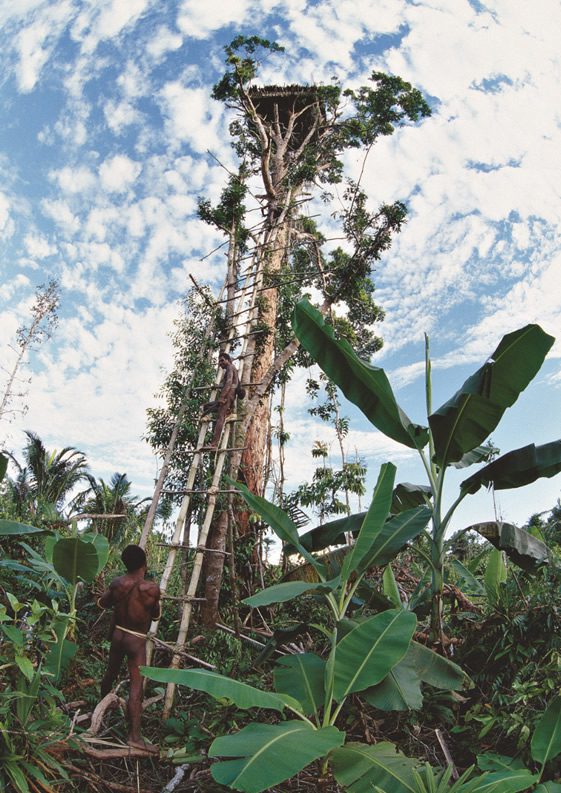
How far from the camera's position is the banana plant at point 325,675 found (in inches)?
77.6

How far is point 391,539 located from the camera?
11.0 ft

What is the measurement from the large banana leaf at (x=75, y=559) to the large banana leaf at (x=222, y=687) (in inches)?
83.5

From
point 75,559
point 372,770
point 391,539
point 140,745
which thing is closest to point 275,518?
point 391,539

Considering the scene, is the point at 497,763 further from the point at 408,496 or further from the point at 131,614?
the point at 131,614

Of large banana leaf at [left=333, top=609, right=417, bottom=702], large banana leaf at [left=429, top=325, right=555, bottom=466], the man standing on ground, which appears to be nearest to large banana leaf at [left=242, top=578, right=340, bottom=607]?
large banana leaf at [left=333, top=609, right=417, bottom=702]

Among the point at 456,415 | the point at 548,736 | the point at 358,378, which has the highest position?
the point at 358,378

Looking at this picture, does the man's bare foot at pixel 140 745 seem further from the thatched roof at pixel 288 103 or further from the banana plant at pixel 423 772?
the thatched roof at pixel 288 103

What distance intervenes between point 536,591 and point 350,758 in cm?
183

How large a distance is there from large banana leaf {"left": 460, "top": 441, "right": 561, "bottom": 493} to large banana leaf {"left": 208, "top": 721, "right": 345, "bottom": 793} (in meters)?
2.18

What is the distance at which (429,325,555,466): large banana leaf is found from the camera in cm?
364

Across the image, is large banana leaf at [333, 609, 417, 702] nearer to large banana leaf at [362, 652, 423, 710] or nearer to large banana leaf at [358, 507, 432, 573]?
large banana leaf at [362, 652, 423, 710]

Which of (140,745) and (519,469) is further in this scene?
(519,469)

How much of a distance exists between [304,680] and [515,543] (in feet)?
6.28

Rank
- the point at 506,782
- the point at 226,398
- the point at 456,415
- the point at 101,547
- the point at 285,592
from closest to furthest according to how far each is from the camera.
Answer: the point at 506,782
the point at 285,592
the point at 456,415
the point at 101,547
the point at 226,398
